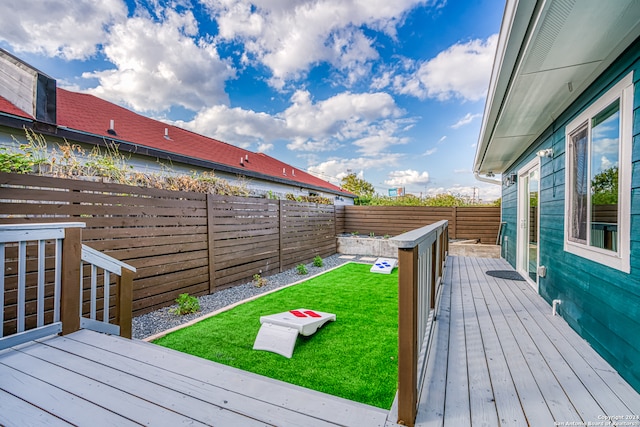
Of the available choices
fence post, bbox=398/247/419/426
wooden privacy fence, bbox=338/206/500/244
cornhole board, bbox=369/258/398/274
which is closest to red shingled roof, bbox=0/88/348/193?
wooden privacy fence, bbox=338/206/500/244

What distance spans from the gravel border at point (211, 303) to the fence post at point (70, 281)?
0.86m

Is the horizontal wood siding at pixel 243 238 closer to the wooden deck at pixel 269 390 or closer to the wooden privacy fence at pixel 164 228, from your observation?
the wooden privacy fence at pixel 164 228

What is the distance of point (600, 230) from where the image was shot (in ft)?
7.61

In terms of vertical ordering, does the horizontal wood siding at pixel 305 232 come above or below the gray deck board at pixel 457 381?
above

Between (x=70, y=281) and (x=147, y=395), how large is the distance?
4.41 feet

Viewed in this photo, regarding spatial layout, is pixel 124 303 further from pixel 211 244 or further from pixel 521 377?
pixel 521 377

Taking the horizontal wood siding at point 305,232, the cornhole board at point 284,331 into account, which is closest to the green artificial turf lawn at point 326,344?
the cornhole board at point 284,331

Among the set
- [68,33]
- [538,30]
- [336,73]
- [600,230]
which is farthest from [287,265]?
[336,73]

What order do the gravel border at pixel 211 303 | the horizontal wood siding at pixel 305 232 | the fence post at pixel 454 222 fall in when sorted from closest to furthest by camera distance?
the gravel border at pixel 211 303 < the horizontal wood siding at pixel 305 232 < the fence post at pixel 454 222

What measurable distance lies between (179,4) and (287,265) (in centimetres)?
648

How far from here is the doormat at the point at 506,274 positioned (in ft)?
15.8

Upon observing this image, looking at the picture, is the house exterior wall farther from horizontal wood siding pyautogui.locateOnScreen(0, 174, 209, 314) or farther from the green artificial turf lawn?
horizontal wood siding pyautogui.locateOnScreen(0, 174, 209, 314)

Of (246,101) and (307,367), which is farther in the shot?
(246,101)

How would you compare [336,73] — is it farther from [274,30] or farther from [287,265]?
[287,265]
